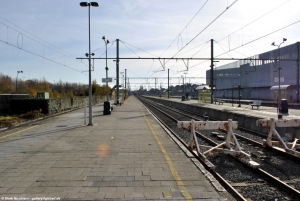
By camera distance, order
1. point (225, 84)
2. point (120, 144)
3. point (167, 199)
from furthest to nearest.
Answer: point (225, 84)
point (120, 144)
point (167, 199)

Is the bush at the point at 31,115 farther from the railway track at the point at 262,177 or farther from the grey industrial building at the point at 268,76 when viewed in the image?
the grey industrial building at the point at 268,76

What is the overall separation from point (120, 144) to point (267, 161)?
15.8ft

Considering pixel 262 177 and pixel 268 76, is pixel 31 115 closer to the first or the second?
pixel 262 177

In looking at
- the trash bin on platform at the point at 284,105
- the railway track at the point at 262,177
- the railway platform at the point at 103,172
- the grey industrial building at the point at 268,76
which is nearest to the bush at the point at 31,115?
the railway platform at the point at 103,172

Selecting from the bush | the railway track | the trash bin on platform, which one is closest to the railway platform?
the railway track

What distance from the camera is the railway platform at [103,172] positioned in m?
5.11

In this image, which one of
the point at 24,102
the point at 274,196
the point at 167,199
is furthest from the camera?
the point at 24,102

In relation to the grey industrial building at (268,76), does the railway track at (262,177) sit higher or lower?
lower

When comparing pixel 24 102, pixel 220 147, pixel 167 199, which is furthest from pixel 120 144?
pixel 24 102

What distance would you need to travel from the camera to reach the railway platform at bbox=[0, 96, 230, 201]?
5113 mm

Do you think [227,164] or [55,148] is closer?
[227,164]

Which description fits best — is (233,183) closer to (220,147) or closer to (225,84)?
(220,147)

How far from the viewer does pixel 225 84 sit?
96250mm

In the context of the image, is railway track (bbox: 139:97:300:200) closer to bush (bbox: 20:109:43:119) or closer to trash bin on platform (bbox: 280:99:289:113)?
trash bin on platform (bbox: 280:99:289:113)
